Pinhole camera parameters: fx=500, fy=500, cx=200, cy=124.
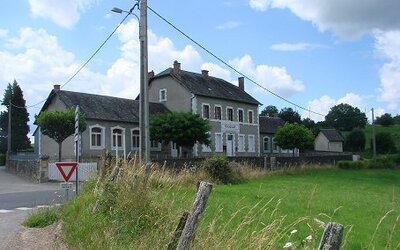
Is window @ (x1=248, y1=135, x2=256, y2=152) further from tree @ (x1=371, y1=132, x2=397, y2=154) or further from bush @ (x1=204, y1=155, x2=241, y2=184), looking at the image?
bush @ (x1=204, y1=155, x2=241, y2=184)

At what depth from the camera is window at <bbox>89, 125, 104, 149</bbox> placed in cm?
4416

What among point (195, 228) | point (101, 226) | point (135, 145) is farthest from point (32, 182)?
point (195, 228)

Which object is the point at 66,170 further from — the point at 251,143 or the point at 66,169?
the point at 251,143

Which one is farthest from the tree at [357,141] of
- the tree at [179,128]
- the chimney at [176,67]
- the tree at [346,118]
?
the tree at [179,128]

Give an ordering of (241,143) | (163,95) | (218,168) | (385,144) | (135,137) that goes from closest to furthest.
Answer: (218,168), (135,137), (163,95), (241,143), (385,144)

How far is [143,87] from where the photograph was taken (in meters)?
16.6

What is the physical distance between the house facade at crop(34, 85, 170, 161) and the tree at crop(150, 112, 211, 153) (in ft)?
9.35

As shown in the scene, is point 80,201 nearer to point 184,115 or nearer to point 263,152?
point 184,115

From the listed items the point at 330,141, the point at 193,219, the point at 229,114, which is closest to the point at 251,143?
the point at 229,114

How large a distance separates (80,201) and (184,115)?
1304 inches

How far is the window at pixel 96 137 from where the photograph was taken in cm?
4416

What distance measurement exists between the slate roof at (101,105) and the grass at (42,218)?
31.5 metres

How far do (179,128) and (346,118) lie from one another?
87415mm

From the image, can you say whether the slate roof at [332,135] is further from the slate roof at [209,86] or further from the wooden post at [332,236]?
the wooden post at [332,236]
